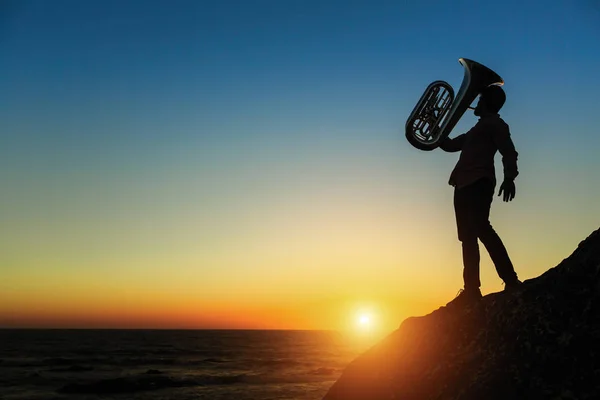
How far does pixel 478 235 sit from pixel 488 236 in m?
0.09

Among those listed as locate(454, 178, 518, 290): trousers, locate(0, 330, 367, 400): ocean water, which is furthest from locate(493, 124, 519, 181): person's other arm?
locate(0, 330, 367, 400): ocean water

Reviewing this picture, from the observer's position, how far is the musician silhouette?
5.17 meters

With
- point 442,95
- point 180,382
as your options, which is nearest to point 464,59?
point 442,95

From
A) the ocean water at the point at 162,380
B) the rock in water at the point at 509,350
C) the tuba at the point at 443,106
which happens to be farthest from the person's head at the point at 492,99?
the ocean water at the point at 162,380

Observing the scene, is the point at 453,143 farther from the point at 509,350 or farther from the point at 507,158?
the point at 509,350

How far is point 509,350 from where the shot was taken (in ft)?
13.3

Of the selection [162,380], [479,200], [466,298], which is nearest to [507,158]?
[479,200]

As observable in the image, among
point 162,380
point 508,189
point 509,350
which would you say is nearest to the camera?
point 509,350

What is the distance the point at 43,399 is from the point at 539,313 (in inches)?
1265

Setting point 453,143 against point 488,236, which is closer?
point 488,236

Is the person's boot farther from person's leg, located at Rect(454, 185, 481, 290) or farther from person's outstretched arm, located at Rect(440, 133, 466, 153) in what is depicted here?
person's outstretched arm, located at Rect(440, 133, 466, 153)

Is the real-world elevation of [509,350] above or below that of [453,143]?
below

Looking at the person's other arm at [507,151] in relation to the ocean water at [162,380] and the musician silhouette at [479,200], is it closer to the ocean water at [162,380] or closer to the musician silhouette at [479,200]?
the musician silhouette at [479,200]

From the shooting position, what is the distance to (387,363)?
5.20 metres
